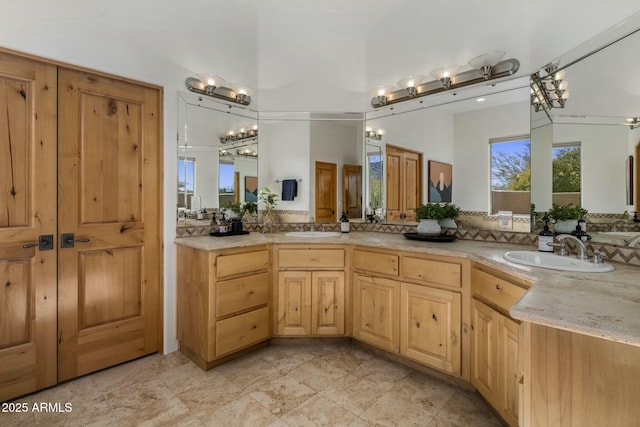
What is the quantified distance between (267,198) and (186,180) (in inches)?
30.3

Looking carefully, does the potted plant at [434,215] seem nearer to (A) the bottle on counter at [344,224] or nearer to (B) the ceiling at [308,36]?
(A) the bottle on counter at [344,224]

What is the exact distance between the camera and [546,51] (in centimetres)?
205

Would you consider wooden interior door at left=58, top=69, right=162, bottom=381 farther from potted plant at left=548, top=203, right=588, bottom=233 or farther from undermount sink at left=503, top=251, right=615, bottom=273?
potted plant at left=548, top=203, right=588, bottom=233

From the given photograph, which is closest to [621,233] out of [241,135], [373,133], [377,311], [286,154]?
[377,311]

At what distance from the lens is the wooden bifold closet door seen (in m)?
1.78

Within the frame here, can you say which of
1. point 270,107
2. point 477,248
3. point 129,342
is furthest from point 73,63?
point 477,248

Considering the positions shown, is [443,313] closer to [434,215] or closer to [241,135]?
[434,215]

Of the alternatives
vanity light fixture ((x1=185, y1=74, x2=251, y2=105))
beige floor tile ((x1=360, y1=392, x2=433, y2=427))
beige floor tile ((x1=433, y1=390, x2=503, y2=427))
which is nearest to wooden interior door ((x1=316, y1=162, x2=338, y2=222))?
vanity light fixture ((x1=185, y1=74, x2=251, y2=105))

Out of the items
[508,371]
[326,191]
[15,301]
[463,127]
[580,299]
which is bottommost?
[508,371]

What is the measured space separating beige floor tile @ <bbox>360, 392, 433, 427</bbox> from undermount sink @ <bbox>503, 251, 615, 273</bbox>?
3.27 ft

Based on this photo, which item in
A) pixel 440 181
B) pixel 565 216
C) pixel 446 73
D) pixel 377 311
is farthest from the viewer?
pixel 440 181

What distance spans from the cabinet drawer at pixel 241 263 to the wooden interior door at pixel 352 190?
41.5 inches

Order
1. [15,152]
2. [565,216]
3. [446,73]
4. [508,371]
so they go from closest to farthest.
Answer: [508,371], [15,152], [565,216], [446,73]

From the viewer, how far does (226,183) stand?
2.76 metres
